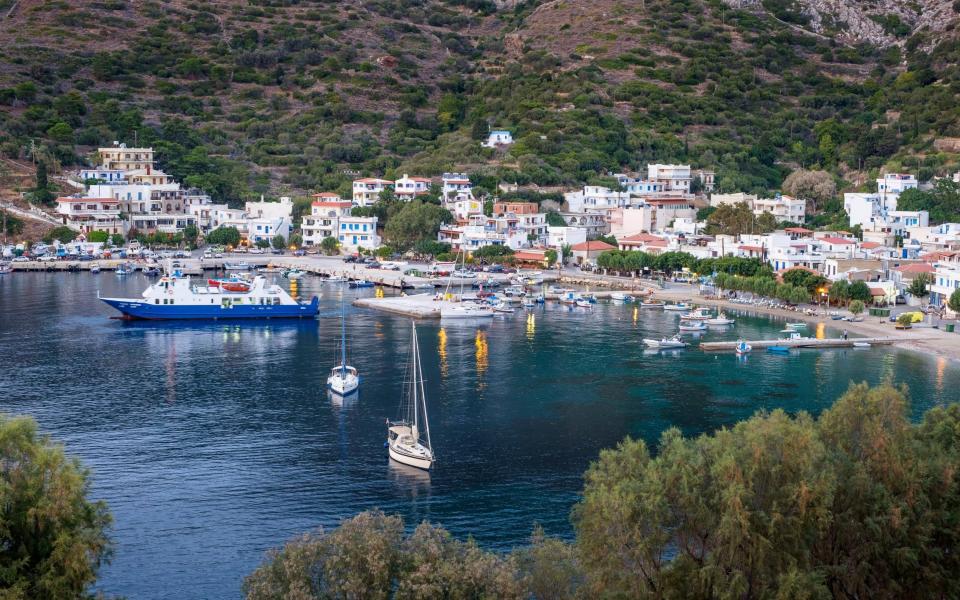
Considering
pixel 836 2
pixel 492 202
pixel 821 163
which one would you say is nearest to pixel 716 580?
pixel 492 202

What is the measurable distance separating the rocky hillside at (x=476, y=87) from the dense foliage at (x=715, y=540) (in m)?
69.4

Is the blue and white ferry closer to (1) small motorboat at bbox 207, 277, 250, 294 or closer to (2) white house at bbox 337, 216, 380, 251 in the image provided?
(1) small motorboat at bbox 207, 277, 250, 294

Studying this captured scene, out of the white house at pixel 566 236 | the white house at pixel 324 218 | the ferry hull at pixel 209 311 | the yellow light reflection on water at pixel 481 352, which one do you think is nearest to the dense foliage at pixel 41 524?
the yellow light reflection on water at pixel 481 352

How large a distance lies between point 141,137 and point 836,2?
7393 centimetres

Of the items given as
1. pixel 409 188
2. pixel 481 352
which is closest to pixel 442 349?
pixel 481 352

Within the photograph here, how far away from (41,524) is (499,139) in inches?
3255

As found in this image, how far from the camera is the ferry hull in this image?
58.3m

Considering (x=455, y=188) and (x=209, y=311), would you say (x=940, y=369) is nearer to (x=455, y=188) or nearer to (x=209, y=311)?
(x=209, y=311)

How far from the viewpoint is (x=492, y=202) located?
85.6 meters

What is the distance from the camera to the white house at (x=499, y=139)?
98.6 meters

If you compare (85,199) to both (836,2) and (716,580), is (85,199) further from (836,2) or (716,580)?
(836,2)

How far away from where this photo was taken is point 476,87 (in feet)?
395

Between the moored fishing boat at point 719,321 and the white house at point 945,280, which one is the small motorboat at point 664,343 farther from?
the white house at point 945,280

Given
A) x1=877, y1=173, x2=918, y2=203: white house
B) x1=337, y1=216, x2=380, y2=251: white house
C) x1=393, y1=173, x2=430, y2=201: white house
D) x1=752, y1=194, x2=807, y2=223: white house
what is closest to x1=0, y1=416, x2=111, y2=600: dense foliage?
x1=337, y1=216, x2=380, y2=251: white house
